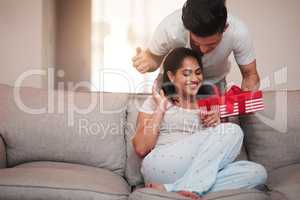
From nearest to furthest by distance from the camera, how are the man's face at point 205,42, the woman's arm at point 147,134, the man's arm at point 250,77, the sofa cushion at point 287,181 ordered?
the sofa cushion at point 287,181, the woman's arm at point 147,134, the man's face at point 205,42, the man's arm at point 250,77

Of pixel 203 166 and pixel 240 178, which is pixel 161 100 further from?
pixel 240 178

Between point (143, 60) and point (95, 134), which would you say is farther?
point (143, 60)

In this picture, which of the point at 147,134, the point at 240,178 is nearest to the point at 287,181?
the point at 240,178

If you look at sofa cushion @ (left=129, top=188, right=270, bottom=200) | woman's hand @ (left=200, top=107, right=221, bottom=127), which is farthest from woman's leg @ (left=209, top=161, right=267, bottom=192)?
woman's hand @ (left=200, top=107, right=221, bottom=127)

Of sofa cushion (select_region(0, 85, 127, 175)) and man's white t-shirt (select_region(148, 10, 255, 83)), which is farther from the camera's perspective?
man's white t-shirt (select_region(148, 10, 255, 83))

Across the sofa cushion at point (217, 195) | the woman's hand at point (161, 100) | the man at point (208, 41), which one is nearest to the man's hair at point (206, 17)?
the man at point (208, 41)

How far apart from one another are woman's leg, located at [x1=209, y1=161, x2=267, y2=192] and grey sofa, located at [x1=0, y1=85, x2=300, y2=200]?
14cm

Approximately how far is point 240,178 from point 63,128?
0.88 m

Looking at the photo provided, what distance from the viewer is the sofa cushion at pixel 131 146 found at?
1.91 meters

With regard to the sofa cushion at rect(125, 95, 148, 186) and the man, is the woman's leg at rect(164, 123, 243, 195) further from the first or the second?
the man

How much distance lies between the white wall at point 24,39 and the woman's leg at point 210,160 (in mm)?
1041

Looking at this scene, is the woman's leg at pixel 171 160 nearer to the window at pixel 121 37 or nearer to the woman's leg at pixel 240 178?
the woman's leg at pixel 240 178

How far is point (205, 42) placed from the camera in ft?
6.69

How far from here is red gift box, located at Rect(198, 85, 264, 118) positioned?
1.94m
